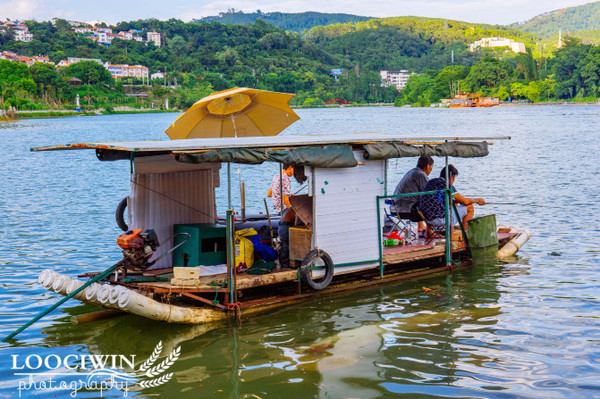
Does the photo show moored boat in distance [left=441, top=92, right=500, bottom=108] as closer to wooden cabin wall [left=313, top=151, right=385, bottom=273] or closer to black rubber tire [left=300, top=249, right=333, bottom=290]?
wooden cabin wall [left=313, top=151, right=385, bottom=273]

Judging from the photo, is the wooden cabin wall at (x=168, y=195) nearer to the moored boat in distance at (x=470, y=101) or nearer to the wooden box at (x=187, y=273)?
the wooden box at (x=187, y=273)

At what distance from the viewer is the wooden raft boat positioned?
28.4 feet

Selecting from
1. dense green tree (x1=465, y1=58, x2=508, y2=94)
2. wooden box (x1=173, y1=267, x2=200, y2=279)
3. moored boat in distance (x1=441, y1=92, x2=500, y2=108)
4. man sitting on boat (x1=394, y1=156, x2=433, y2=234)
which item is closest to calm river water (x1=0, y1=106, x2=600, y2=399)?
wooden box (x1=173, y1=267, x2=200, y2=279)

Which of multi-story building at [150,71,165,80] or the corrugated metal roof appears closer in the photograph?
the corrugated metal roof

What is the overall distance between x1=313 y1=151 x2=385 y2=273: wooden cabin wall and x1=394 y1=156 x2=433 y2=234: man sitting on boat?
1424mm

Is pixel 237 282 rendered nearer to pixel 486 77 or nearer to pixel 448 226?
pixel 448 226

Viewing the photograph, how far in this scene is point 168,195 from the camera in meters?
10.0

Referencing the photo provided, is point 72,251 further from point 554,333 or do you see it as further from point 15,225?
point 554,333

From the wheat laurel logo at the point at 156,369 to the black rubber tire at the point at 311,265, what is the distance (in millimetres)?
2057

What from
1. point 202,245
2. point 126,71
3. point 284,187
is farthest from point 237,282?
point 126,71

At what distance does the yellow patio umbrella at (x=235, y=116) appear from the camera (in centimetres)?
1237

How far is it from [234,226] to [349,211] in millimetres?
1808

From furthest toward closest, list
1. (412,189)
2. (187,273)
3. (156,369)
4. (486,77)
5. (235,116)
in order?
(486,77)
(235,116)
(412,189)
(187,273)
(156,369)

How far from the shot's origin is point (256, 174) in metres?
33.6
